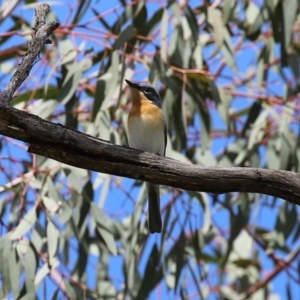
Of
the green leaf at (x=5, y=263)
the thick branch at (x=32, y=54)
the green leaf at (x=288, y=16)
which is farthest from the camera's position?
the green leaf at (x=288, y=16)

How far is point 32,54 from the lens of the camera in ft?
12.0

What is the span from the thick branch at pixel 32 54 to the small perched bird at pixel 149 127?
5.58ft

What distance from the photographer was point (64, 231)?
6.37 meters

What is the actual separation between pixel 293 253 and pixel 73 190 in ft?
7.08

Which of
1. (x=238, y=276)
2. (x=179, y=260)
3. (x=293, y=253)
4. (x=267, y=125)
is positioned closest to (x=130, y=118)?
(x=179, y=260)

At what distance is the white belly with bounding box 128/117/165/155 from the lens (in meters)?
5.43

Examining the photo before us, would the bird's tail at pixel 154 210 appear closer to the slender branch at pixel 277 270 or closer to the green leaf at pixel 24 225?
the green leaf at pixel 24 225

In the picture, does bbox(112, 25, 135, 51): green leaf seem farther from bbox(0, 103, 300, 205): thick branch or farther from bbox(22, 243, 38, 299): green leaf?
bbox(0, 103, 300, 205): thick branch

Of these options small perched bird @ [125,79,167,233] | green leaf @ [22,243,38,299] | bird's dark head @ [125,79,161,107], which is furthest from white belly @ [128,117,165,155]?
green leaf @ [22,243,38,299]

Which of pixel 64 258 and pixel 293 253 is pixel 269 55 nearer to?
pixel 293 253

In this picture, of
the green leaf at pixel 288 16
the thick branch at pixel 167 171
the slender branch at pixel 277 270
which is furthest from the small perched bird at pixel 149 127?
the thick branch at pixel 167 171

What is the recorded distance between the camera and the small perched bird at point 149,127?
5.43 metres

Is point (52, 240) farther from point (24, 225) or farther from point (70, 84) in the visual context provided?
point (70, 84)

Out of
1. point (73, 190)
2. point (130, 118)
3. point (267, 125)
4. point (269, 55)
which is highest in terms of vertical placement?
point (269, 55)
